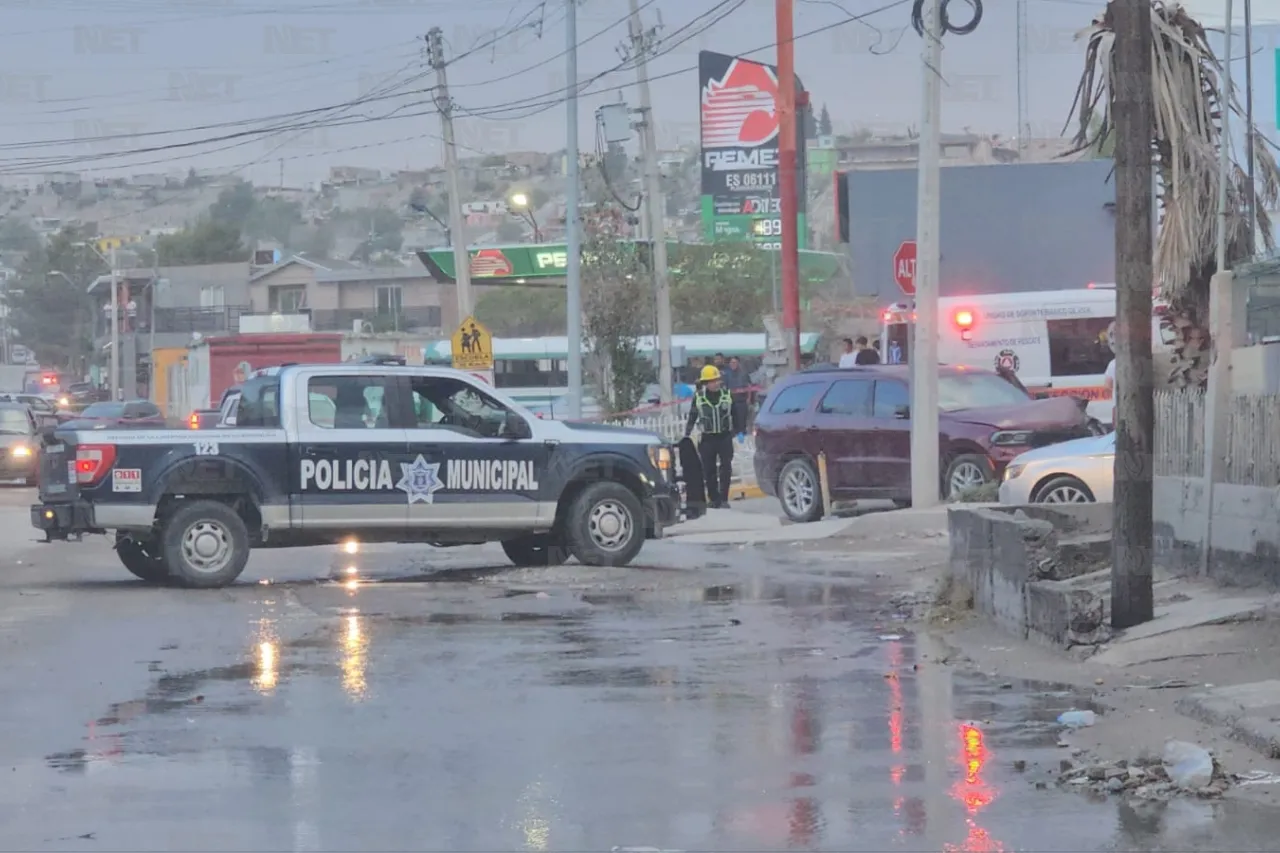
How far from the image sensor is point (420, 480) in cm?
1644

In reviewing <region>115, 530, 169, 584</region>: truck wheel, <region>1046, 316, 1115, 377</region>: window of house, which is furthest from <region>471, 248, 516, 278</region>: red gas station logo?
<region>115, 530, 169, 584</region>: truck wheel

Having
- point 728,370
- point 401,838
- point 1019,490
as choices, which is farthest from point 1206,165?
point 728,370

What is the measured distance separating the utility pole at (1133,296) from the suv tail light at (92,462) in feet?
27.8

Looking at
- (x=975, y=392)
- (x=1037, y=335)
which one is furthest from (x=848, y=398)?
(x=1037, y=335)

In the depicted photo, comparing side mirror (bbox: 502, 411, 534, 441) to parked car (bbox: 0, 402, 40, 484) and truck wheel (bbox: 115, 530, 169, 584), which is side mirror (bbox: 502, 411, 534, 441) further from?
parked car (bbox: 0, 402, 40, 484)

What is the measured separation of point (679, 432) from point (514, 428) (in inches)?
675

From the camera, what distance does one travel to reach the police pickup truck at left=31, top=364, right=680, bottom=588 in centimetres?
1556

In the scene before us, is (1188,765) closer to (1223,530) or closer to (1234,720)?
(1234,720)

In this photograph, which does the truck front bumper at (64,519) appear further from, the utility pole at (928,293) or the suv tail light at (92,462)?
the utility pole at (928,293)

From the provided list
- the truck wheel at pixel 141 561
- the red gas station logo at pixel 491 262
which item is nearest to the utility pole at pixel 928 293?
the truck wheel at pixel 141 561

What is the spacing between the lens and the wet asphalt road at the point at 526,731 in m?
6.90

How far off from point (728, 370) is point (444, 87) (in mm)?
8061

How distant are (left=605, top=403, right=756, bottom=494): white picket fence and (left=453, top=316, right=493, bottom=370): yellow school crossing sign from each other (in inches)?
93.6

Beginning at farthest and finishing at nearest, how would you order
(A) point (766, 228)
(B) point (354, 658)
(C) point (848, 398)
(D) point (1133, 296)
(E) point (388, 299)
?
1. (E) point (388, 299)
2. (A) point (766, 228)
3. (C) point (848, 398)
4. (B) point (354, 658)
5. (D) point (1133, 296)
